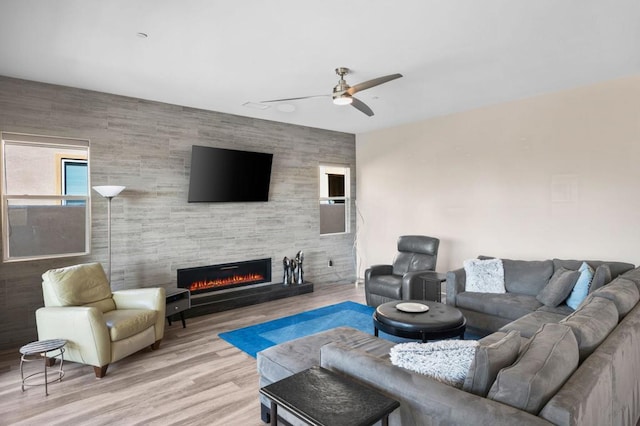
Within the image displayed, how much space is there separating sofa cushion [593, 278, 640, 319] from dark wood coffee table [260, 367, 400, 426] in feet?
6.57

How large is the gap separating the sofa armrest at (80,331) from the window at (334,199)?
4267 millimetres

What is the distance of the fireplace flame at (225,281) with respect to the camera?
17.4ft

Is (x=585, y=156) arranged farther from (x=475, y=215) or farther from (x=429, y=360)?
(x=429, y=360)

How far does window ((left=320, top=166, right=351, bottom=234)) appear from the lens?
694 centimetres

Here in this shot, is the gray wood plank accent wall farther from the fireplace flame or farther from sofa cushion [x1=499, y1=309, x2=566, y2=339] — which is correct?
sofa cushion [x1=499, y1=309, x2=566, y2=339]

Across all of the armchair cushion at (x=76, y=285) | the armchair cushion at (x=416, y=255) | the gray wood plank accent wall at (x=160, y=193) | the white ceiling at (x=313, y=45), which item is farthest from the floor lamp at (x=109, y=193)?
the armchair cushion at (x=416, y=255)

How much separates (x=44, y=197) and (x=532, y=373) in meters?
4.90

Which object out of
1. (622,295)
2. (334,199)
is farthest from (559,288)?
(334,199)

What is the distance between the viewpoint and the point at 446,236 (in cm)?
→ 582

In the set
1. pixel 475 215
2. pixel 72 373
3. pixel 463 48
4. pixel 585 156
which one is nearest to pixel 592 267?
pixel 585 156

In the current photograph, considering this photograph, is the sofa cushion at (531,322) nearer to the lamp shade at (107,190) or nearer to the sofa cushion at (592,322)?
the sofa cushion at (592,322)

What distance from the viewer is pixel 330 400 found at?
1575 millimetres

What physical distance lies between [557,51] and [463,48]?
93 cm

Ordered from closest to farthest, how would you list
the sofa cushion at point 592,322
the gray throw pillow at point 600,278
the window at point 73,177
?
the sofa cushion at point 592,322 < the gray throw pillow at point 600,278 < the window at point 73,177
